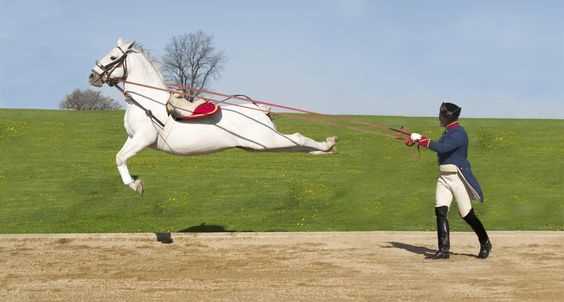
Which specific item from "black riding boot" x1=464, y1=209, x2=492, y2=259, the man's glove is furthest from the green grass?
"black riding boot" x1=464, y1=209, x2=492, y2=259

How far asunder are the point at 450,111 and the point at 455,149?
517 millimetres

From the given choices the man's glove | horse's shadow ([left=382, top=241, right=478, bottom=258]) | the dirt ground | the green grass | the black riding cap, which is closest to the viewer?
the dirt ground

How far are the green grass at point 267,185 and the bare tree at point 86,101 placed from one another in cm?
2308

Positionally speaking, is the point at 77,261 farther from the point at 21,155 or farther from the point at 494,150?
the point at 494,150

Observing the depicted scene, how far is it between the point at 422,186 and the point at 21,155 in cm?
1301

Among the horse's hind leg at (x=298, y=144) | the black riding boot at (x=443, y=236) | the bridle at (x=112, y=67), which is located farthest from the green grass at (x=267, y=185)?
the bridle at (x=112, y=67)

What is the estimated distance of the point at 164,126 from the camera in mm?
9883

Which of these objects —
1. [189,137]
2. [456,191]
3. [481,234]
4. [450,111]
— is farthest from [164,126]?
[481,234]

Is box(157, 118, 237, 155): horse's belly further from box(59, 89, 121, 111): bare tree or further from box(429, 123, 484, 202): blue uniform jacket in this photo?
box(59, 89, 121, 111): bare tree

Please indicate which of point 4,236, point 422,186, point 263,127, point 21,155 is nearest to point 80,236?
point 4,236

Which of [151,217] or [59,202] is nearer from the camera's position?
[151,217]

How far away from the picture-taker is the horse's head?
9984 mm

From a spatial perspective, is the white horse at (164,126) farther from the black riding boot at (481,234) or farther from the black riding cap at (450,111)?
the black riding boot at (481,234)

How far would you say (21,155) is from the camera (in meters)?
23.5
